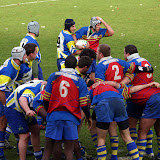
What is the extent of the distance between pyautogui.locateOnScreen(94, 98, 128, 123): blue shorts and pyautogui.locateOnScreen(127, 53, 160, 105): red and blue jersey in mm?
594

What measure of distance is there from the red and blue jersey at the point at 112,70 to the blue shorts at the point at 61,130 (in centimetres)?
121

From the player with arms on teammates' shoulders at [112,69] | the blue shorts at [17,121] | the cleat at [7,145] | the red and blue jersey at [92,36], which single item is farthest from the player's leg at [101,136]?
the red and blue jersey at [92,36]

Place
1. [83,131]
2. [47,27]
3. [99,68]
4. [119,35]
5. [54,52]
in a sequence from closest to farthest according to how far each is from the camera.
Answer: [99,68]
[83,131]
[54,52]
[119,35]
[47,27]

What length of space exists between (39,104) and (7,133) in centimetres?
163

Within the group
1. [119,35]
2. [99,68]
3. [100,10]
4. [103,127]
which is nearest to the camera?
[103,127]

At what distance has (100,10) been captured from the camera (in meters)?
21.4

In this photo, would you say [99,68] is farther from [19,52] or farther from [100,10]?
[100,10]

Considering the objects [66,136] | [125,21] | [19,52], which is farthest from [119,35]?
[66,136]

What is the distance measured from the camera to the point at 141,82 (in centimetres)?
687

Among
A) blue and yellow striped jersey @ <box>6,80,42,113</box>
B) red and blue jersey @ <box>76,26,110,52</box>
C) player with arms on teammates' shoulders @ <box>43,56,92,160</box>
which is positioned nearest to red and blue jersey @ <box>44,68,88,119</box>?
player with arms on teammates' shoulders @ <box>43,56,92,160</box>

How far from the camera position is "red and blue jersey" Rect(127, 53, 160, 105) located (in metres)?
6.54

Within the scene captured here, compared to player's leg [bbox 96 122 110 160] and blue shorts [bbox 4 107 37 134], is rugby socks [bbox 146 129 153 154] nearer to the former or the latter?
player's leg [bbox 96 122 110 160]

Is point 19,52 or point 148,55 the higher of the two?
point 19,52

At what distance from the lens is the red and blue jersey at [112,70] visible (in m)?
6.62
